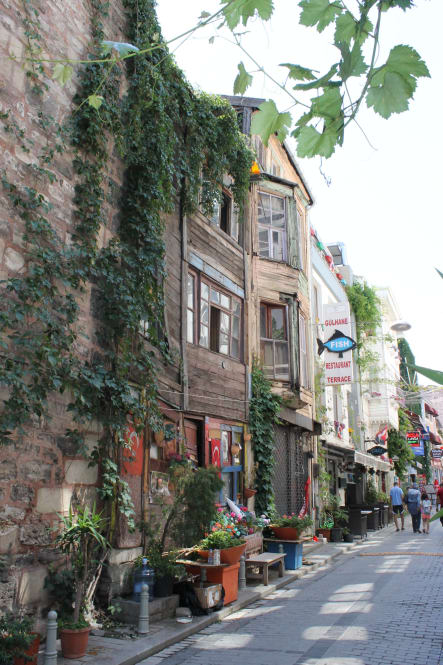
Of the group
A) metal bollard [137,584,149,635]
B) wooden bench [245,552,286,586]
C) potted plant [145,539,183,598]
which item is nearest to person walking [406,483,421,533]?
wooden bench [245,552,286,586]

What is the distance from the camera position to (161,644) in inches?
264

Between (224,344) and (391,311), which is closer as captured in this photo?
(224,344)

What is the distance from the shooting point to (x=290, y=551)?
1209 centimetres

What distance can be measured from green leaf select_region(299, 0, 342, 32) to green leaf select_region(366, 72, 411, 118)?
1.21 feet

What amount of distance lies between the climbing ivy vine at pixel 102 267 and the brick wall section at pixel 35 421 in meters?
0.14

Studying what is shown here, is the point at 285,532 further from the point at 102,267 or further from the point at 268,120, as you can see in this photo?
the point at 268,120

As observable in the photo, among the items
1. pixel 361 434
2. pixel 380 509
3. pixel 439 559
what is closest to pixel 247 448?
pixel 439 559

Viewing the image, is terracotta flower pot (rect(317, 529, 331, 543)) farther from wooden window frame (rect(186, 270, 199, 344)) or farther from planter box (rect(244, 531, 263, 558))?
wooden window frame (rect(186, 270, 199, 344))

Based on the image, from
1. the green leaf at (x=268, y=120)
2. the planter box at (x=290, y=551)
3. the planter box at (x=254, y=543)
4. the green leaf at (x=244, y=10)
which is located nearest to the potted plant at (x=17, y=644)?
the green leaf at (x=268, y=120)

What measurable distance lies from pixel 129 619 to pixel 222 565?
1.61 meters

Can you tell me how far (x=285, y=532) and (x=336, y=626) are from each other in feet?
15.9

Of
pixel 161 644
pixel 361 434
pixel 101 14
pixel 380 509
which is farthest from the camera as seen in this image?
pixel 361 434

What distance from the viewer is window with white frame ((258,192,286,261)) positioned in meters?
16.3

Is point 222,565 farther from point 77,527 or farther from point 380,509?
point 380,509
